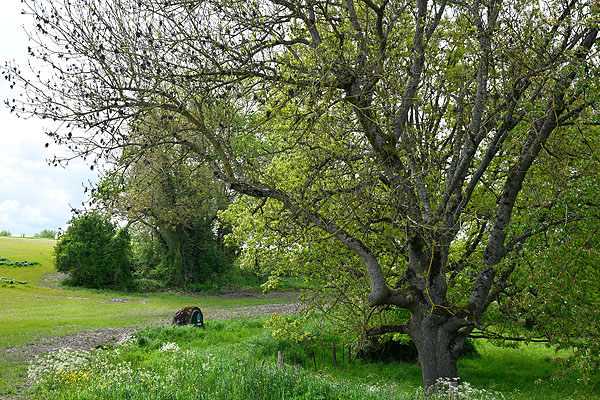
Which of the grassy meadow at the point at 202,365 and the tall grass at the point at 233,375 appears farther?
the grassy meadow at the point at 202,365

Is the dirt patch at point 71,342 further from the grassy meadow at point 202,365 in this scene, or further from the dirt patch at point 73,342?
the grassy meadow at point 202,365

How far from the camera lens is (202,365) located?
8.56 metres

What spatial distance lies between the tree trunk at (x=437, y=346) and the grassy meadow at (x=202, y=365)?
0.54m

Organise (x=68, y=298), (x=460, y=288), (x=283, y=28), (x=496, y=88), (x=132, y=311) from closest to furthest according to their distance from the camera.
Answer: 1. (x=283, y=28)
2. (x=496, y=88)
3. (x=460, y=288)
4. (x=132, y=311)
5. (x=68, y=298)

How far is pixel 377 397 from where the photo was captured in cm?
680

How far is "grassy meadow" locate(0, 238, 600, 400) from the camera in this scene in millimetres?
7273

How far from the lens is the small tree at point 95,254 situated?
33.0 metres

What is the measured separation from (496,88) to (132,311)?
20.6 m

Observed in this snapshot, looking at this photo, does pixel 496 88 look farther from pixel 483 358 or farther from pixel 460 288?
pixel 483 358

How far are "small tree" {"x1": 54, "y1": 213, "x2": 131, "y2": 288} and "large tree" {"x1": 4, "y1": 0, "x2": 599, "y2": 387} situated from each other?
2667cm

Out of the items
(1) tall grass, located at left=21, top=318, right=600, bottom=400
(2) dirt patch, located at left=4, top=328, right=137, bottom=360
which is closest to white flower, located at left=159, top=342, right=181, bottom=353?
(1) tall grass, located at left=21, top=318, right=600, bottom=400

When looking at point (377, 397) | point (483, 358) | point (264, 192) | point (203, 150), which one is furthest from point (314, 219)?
point (483, 358)

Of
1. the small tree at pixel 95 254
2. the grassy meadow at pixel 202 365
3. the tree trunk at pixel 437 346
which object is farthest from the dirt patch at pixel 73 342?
the small tree at pixel 95 254

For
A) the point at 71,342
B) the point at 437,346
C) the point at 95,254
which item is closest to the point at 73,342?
the point at 71,342
